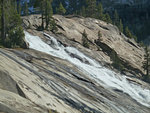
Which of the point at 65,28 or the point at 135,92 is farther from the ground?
the point at 65,28

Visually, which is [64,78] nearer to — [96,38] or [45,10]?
[96,38]

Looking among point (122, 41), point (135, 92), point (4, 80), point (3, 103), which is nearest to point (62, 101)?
point (4, 80)

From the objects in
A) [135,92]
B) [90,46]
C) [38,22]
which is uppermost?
[38,22]

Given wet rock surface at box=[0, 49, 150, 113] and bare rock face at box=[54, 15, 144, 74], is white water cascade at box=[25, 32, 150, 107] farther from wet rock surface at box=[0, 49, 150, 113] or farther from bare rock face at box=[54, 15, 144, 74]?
bare rock face at box=[54, 15, 144, 74]

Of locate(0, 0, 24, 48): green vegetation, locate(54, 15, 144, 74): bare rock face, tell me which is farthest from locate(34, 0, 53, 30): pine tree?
locate(0, 0, 24, 48): green vegetation

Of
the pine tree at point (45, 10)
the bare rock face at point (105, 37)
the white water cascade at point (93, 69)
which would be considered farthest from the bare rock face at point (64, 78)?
the pine tree at point (45, 10)

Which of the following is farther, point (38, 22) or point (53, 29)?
point (38, 22)

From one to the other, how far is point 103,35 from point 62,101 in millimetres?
42039

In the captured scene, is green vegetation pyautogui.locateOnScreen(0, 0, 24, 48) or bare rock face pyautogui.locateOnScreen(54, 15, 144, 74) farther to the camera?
bare rock face pyautogui.locateOnScreen(54, 15, 144, 74)

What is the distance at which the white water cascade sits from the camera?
37.8 metres

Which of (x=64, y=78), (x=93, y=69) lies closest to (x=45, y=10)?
(x=93, y=69)

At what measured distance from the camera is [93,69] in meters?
41.2

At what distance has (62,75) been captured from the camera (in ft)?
97.6

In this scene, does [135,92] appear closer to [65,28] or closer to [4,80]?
[65,28]
